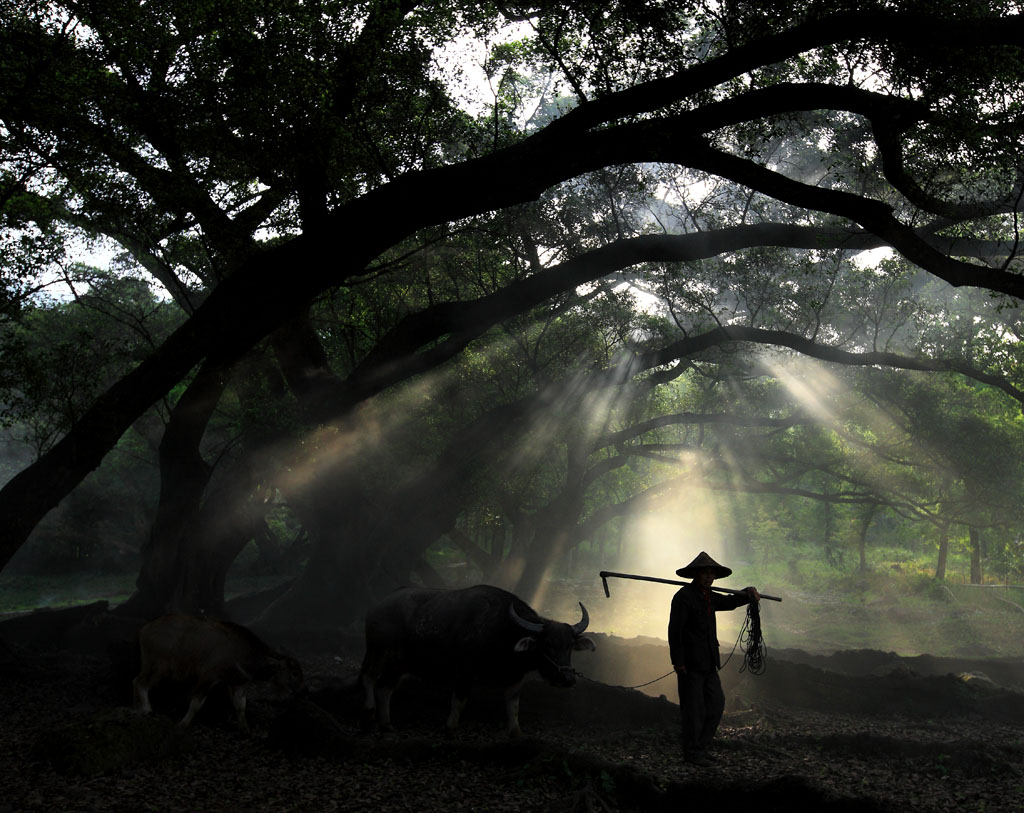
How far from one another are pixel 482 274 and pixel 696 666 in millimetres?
13178

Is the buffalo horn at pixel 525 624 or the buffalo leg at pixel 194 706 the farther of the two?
the buffalo horn at pixel 525 624

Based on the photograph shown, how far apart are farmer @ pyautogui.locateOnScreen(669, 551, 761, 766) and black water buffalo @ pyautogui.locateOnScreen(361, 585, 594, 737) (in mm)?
1130

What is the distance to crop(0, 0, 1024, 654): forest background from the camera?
9.95 m

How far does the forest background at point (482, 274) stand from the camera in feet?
32.7

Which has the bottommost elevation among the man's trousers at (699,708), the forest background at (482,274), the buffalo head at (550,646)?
the man's trousers at (699,708)

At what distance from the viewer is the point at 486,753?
832 cm

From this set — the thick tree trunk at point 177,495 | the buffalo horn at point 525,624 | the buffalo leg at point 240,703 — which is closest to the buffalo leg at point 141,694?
the buffalo leg at point 240,703

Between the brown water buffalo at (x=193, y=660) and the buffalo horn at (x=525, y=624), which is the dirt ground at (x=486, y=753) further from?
the buffalo horn at (x=525, y=624)

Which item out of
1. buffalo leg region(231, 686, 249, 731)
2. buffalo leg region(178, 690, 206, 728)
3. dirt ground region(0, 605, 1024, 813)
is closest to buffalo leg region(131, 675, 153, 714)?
dirt ground region(0, 605, 1024, 813)

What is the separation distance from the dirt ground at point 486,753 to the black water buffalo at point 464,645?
56cm

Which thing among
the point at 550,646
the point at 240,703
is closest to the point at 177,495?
the point at 240,703

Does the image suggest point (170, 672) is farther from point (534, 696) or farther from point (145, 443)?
point (145, 443)

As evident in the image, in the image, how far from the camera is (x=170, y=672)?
9531mm

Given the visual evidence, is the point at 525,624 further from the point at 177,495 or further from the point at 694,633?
the point at 177,495
